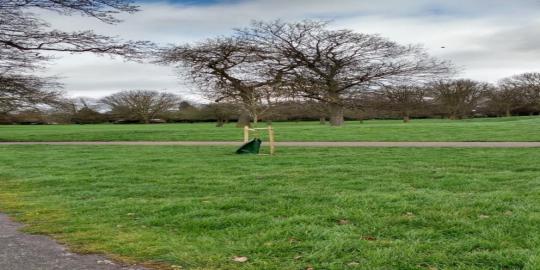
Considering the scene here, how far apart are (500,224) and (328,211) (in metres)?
1.84

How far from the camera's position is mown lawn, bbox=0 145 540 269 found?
460 cm

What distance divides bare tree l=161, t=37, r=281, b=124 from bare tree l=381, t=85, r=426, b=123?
10.0 metres

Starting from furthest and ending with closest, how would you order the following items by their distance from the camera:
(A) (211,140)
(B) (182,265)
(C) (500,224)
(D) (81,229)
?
(A) (211,140), (D) (81,229), (C) (500,224), (B) (182,265)

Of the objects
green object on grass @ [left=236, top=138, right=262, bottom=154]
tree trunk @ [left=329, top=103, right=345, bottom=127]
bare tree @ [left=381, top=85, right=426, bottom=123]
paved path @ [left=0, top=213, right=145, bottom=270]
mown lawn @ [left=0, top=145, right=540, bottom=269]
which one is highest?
bare tree @ [left=381, top=85, right=426, bottom=123]

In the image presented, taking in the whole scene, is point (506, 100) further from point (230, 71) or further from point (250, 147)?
point (250, 147)

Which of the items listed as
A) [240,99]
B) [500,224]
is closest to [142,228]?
[500,224]

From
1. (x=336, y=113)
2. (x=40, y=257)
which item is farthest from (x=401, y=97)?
(x=40, y=257)

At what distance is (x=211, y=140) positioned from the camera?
2197 centimetres

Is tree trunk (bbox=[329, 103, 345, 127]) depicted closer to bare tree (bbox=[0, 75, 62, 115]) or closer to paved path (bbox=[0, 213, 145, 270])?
bare tree (bbox=[0, 75, 62, 115])

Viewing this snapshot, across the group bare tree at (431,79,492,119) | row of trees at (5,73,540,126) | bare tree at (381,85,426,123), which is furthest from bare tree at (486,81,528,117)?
bare tree at (381,85,426,123)

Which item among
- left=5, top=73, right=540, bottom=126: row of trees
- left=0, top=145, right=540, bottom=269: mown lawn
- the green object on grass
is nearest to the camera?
left=0, top=145, right=540, bottom=269: mown lawn

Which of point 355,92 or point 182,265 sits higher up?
point 355,92

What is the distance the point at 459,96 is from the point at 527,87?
34.7 feet

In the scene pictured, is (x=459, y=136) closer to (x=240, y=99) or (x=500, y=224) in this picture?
(x=500, y=224)
